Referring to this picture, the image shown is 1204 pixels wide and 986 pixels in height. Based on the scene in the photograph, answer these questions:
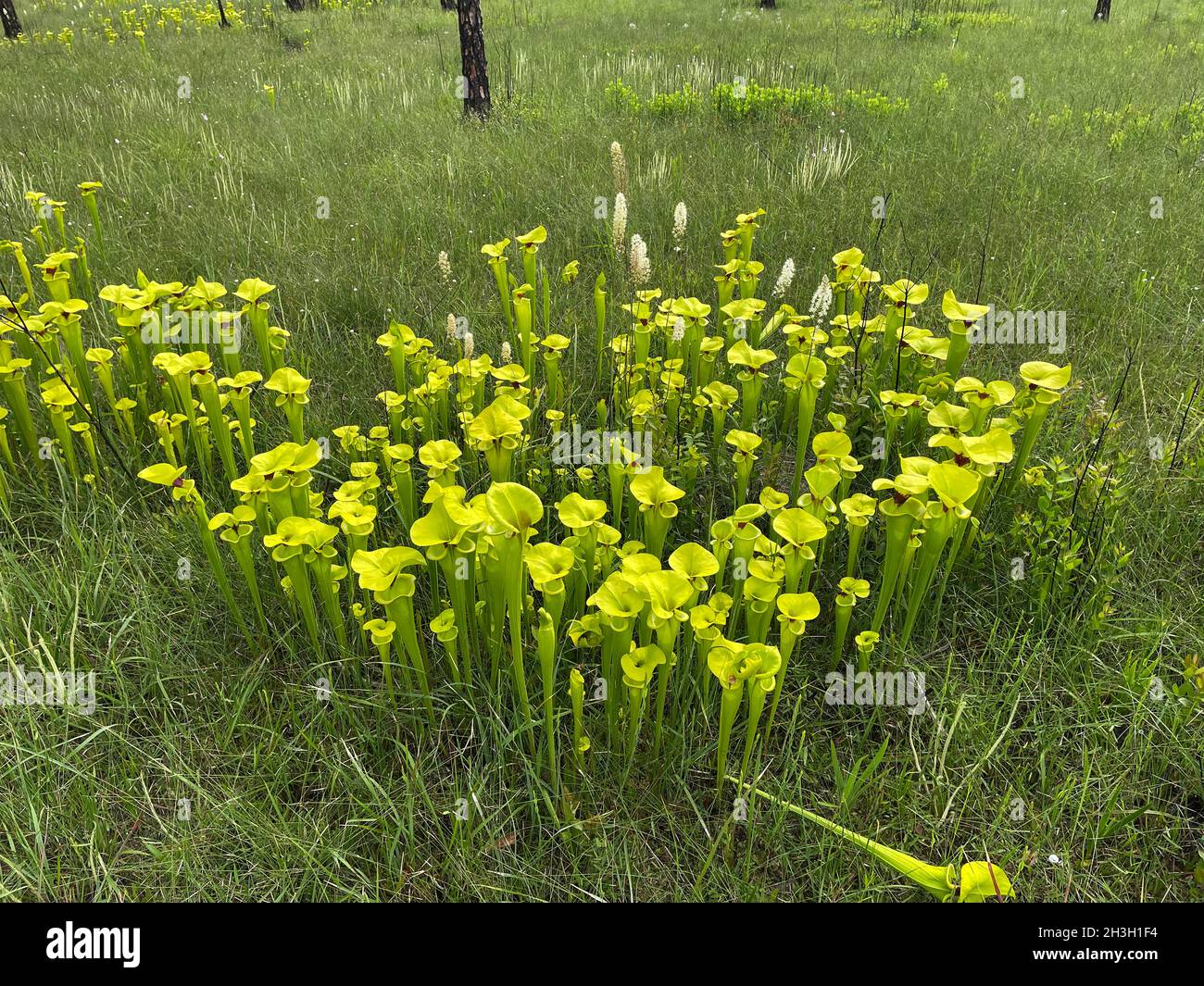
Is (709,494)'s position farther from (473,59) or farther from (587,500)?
(473,59)

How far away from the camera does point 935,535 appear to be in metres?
1.79

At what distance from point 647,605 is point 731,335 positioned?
5.01 ft

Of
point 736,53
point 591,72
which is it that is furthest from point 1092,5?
point 591,72

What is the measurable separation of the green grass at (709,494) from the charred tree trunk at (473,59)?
23 centimetres

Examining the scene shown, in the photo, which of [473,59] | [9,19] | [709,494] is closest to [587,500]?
[709,494]

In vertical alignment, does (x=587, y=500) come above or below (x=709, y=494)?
above

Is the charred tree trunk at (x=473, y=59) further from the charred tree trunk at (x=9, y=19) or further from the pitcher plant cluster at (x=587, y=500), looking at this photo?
the charred tree trunk at (x=9, y=19)

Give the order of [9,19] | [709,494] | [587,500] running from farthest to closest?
[9,19]
[709,494]
[587,500]

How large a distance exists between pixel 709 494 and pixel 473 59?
5.60 m

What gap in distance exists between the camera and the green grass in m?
1.72

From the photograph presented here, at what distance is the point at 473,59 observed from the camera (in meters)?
6.46

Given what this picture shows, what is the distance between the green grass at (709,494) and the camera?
67.7 inches

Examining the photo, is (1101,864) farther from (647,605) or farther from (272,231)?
(272,231)

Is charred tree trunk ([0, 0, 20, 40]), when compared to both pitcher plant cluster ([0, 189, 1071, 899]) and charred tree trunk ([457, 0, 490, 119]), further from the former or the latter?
pitcher plant cluster ([0, 189, 1071, 899])
